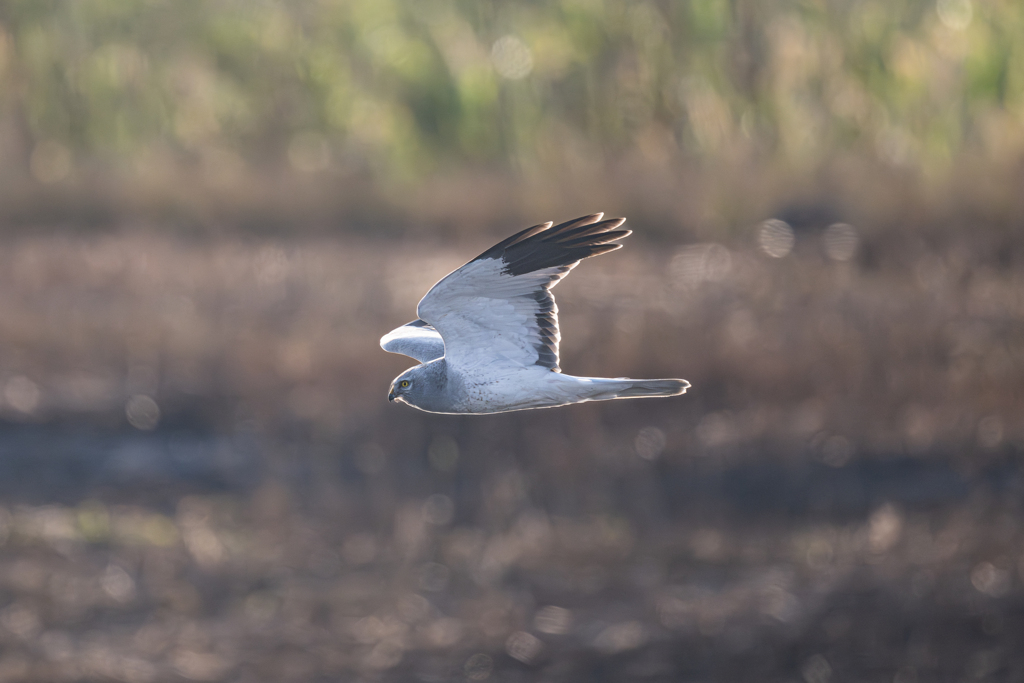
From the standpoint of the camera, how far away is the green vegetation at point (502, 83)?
17.0 metres

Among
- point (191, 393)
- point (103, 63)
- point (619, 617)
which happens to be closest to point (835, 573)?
point (619, 617)

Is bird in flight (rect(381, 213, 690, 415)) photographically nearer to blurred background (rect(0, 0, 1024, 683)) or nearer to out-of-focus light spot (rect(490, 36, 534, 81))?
blurred background (rect(0, 0, 1024, 683))

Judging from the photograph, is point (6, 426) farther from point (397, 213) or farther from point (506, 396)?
point (506, 396)

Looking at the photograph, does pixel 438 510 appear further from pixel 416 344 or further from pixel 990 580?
pixel 416 344

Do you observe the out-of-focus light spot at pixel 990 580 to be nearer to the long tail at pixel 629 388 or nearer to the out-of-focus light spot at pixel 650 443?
the out-of-focus light spot at pixel 650 443

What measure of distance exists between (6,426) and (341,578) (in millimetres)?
5245

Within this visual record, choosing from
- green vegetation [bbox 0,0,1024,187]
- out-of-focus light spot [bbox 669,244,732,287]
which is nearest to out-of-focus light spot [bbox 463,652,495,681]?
out-of-focus light spot [bbox 669,244,732,287]

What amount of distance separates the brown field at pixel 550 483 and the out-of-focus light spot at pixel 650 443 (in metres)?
0.03

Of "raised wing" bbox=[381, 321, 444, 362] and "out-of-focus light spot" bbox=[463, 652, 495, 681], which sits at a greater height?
"raised wing" bbox=[381, 321, 444, 362]

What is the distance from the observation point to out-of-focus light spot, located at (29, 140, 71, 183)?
1820 cm

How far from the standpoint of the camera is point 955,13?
17.7 meters

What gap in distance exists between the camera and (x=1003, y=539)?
12.8m

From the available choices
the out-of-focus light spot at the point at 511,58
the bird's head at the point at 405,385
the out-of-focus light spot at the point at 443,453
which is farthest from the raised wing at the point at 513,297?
the out-of-focus light spot at the point at 511,58

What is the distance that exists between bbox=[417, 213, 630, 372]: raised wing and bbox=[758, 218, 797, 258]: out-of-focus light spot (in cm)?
868
